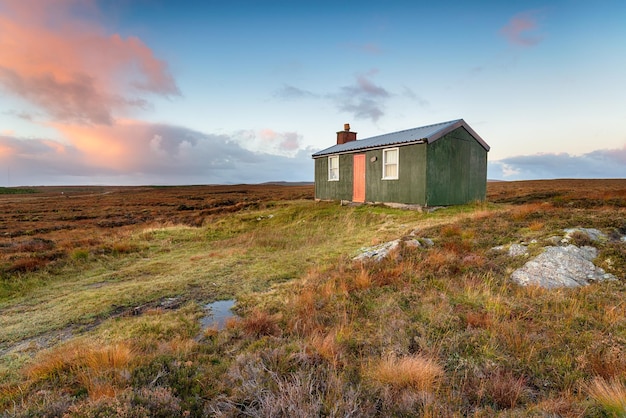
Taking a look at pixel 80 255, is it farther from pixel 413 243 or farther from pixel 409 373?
pixel 409 373

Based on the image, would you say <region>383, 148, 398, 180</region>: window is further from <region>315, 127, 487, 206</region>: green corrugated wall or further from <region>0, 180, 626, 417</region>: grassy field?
<region>0, 180, 626, 417</region>: grassy field

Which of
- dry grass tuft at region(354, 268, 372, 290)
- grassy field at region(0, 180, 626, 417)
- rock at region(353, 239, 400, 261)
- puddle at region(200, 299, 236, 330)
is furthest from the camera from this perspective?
rock at region(353, 239, 400, 261)

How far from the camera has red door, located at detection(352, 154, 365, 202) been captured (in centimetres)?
1772

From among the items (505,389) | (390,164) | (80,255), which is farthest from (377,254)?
(80,255)

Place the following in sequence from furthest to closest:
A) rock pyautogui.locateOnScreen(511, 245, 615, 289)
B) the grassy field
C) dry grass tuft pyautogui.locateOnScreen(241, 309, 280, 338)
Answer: rock pyautogui.locateOnScreen(511, 245, 615, 289) < dry grass tuft pyautogui.locateOnScreen(241, 309, 280, 338) < the grassy field

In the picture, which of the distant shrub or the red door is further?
the red door

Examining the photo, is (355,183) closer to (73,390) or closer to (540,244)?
(540,244)

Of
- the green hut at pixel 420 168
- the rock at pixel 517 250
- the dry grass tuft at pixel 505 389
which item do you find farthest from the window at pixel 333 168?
the dry grass tuft at pixel 505 389

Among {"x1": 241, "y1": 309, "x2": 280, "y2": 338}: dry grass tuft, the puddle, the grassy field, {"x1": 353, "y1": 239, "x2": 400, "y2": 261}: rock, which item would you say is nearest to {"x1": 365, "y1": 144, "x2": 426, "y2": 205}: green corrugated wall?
the grassy field

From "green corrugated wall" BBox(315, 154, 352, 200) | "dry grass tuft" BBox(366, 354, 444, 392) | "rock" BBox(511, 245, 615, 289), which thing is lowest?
"dry grass tuft" BBox(366, 354, 444, 392)

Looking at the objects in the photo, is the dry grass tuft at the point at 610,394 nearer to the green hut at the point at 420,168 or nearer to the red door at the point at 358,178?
the green hut at the point at 420,168

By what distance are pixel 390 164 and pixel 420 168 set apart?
6.26 ft

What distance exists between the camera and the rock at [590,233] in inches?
292

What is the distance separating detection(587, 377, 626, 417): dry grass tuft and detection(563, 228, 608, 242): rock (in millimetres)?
5242
